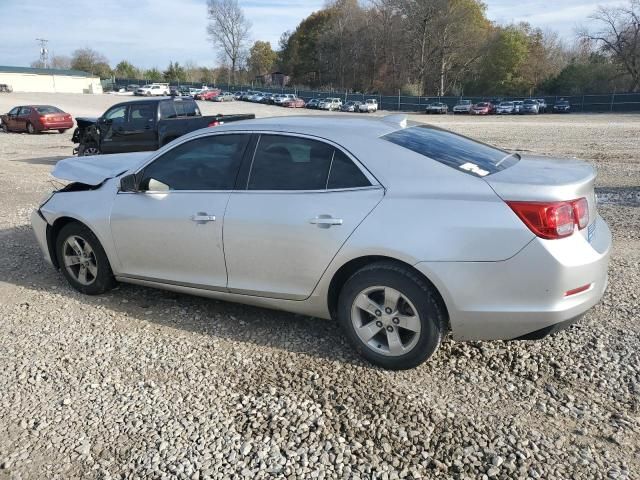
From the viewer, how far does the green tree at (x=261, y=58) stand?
10738cm

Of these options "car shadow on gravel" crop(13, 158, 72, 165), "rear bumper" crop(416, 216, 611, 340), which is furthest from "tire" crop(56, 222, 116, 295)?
"car shadow on gravel" crop(13, 158, 72, 165)

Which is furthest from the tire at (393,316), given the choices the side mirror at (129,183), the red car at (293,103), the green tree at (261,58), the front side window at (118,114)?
the green tree at (261,58)

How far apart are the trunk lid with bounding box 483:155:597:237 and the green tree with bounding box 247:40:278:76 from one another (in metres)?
110

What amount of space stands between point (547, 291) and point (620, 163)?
12534 millimetres

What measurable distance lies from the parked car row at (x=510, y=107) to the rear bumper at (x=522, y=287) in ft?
175

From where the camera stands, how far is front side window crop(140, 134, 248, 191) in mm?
3992

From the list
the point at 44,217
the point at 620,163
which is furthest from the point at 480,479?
the point at 620,163

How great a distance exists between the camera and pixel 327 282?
3545mm

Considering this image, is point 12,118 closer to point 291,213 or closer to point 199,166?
point 199,166

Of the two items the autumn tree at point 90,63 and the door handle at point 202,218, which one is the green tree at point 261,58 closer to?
the autumn tree at point 90,63

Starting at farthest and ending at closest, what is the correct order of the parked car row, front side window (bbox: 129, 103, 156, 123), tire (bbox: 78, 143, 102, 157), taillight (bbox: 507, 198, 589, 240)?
the parked car row < tire (bbox: 78, 143, 102, 157) < front side window (bbox: 129, 103, 156, 123) < taillight (bbox: 507, 198, 589, 240)

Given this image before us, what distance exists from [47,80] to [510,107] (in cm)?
6788

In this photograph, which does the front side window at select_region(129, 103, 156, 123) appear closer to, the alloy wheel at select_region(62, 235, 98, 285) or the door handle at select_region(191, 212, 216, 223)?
the alloy wheel at select_region(62, 235, 98, 285)

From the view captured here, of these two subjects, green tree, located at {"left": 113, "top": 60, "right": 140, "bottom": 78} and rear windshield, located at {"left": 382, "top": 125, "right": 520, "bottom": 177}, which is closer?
rear windshield, located at {"left": 382, "top": 125, "right": 520, "bottom": 177}
